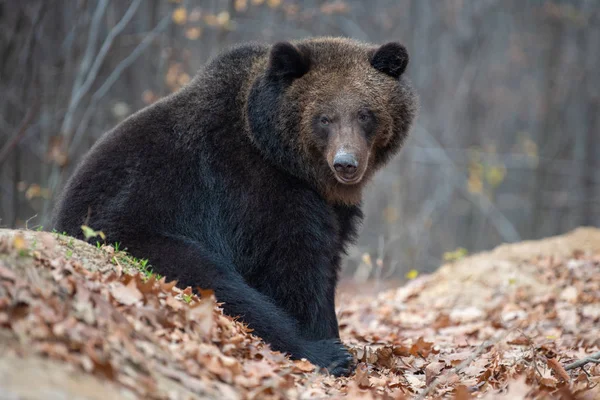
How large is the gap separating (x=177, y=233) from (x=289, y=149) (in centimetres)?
125

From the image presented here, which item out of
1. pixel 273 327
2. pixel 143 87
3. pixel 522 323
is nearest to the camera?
pixel 273 327

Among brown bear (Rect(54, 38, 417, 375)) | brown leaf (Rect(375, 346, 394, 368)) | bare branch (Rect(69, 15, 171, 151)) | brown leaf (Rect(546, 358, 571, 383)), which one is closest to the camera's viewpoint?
brown leaf (Rect(546, 358, 571, 383))

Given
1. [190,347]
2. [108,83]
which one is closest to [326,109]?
[190,347]

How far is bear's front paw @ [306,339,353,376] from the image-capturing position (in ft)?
17.5

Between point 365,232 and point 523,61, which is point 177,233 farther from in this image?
point 523,61

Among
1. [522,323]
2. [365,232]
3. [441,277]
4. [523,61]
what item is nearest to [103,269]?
[522,323]

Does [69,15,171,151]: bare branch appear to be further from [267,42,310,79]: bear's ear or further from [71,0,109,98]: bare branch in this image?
[267,42,310,79]: bear's ear

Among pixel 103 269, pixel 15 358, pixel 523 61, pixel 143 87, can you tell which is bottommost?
pixel 15 358

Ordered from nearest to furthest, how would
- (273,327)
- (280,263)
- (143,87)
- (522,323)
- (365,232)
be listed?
1. (273,327)
2. (280,263)
3. (522,323)
4. (143,87)
5. (365,232)

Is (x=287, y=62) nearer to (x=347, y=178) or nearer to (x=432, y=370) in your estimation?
(x=347, y=178)

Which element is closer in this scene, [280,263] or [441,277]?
[280,263]

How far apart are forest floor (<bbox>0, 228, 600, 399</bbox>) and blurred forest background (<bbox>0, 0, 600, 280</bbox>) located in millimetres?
7033

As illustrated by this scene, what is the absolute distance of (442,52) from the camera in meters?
→ 20.0

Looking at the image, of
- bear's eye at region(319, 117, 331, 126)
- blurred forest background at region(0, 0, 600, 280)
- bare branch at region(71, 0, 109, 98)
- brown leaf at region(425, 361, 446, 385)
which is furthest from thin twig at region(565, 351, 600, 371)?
blurred forest background at region(0, 0, 600, 280)
